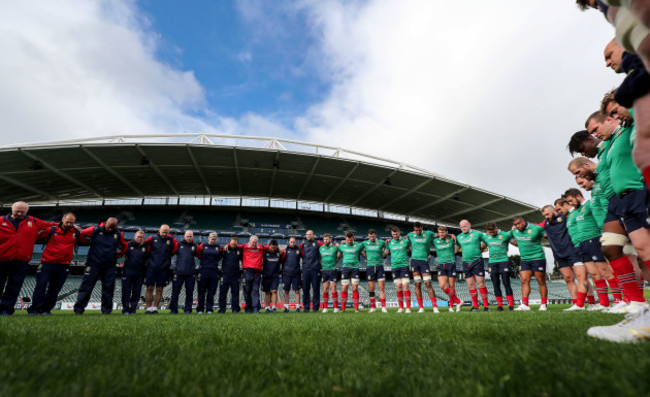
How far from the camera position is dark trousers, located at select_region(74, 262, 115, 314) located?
696 centimetres

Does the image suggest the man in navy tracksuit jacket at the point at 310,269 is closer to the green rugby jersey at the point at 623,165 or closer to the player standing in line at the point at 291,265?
the player standing in line at the point at 291,265

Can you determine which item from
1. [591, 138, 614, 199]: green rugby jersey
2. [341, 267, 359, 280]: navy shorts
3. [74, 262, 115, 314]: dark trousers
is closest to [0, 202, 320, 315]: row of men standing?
[74, 262, 115, 314]: dark trousers

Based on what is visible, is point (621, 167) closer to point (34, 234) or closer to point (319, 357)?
point (319, 357)

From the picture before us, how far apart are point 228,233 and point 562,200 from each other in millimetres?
24695

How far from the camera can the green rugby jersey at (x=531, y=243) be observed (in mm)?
7328

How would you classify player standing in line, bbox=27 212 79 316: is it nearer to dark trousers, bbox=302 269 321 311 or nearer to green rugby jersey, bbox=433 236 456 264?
dark trousers, bbox=302 269 321 311

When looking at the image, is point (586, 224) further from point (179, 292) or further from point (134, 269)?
point (134, 269)

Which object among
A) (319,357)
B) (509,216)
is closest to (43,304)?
(319,357)

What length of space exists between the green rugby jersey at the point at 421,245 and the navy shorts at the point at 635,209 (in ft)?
18.6

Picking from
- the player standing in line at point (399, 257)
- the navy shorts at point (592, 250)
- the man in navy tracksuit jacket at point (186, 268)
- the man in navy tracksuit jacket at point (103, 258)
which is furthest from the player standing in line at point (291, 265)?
the navy shorts at point (592, 250)

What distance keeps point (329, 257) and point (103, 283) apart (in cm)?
547

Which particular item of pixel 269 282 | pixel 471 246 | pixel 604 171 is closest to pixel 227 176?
pixel 269 282

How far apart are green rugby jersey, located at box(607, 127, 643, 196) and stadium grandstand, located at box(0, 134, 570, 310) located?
18534 mm

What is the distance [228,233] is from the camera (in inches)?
1083
